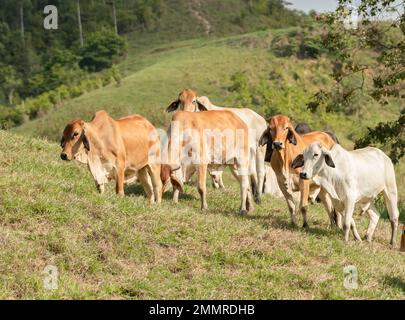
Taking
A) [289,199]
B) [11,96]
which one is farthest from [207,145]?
[11,96]

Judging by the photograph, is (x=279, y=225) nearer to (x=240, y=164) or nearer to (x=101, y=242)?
(x=240, y=164)

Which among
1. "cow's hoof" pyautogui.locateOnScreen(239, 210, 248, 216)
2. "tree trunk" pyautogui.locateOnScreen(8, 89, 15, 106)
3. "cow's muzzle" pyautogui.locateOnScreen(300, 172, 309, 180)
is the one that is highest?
"cow's muzzle" pyautogui.locateOnScreen(300, 172, 309, 180)

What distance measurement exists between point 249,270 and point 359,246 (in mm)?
2718

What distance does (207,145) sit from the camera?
1296cm

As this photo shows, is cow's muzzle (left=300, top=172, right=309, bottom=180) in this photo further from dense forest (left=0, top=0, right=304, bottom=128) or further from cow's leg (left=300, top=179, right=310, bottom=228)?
dense forest (left=0, top=0, right=304, bottom=128)

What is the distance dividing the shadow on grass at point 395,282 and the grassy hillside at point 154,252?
0.06 ft

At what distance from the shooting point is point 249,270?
9148 millimetres

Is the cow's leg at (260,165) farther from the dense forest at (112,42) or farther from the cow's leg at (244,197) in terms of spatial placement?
the dense forest at (112,42)

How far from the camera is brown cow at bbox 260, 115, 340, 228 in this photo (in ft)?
40.3

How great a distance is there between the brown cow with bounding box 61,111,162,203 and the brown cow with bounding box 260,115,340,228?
2.10 m

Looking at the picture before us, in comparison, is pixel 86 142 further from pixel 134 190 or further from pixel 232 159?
pixel 134 190

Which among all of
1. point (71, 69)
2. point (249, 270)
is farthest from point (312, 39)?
point (249, 270)

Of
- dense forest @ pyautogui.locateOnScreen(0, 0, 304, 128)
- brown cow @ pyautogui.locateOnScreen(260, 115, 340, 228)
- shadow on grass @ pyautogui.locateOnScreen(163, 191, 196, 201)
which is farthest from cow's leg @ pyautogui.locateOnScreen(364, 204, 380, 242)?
dense forest @ pyautogui.locateOnScreen(0, 0, 304, 128)

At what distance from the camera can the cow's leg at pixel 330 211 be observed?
12.6 meters
